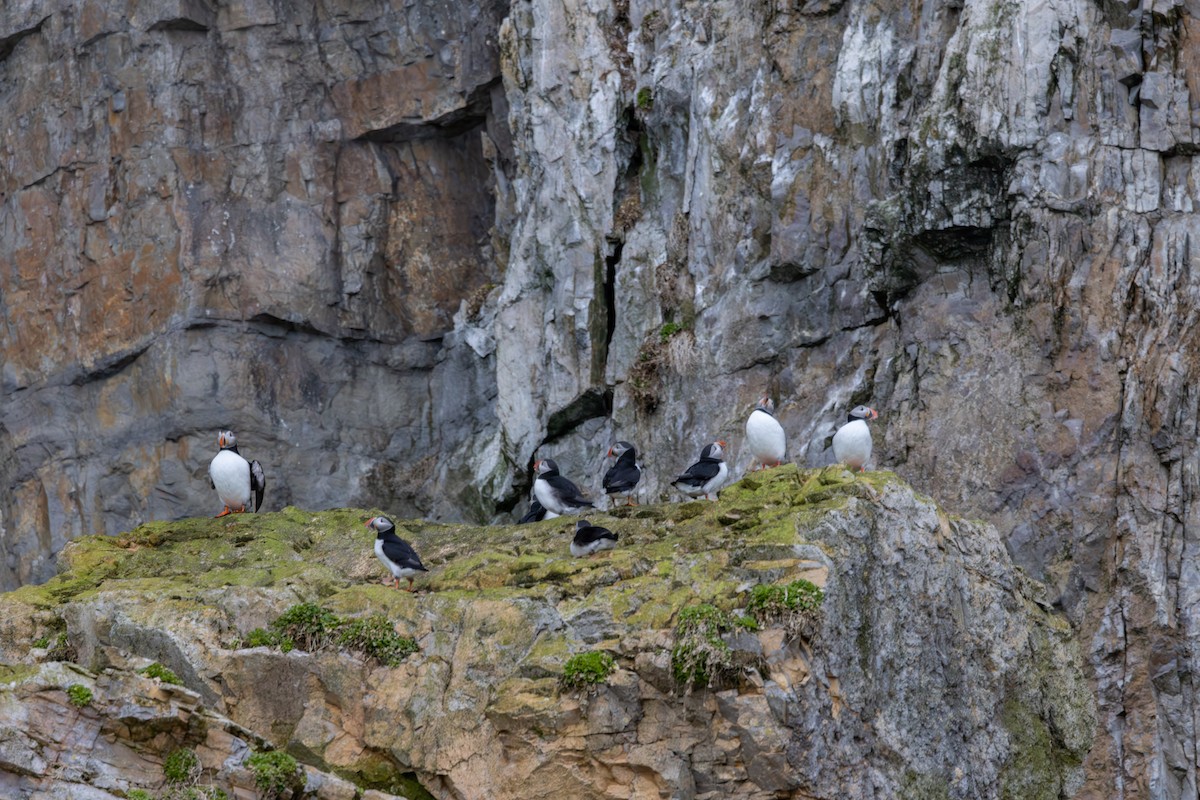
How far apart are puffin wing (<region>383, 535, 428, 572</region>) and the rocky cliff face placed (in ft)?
26.0

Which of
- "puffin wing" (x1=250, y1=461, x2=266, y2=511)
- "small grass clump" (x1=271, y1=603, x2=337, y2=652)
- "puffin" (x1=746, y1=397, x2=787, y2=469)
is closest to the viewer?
"small grass clump" (x1=271, y1=603, x2=337, y2=652)

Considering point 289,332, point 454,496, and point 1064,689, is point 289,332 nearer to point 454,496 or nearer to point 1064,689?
point 454,496

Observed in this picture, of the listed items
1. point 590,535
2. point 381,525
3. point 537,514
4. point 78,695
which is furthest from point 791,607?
point 537,514

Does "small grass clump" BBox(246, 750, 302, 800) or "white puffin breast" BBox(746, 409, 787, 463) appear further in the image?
"white puffin breast" BBox(746, 409, 787, 463)

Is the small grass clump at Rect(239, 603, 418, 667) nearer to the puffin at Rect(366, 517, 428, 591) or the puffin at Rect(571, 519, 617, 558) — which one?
the puffin at Rect(366, 517, 428, 591)

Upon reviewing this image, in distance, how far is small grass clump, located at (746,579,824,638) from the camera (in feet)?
49.3

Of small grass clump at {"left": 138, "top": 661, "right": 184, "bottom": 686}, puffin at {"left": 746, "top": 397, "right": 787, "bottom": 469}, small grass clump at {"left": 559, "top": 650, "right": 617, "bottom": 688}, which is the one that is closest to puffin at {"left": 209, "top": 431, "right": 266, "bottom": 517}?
small grass clump at {"left": 138, "top": 661, "right": 184, "bottom": 686}

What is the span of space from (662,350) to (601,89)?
20.2 feet

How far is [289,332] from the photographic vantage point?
1460 inches

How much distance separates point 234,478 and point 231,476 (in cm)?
5

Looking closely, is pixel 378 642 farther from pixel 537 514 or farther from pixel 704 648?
pixel 537 514

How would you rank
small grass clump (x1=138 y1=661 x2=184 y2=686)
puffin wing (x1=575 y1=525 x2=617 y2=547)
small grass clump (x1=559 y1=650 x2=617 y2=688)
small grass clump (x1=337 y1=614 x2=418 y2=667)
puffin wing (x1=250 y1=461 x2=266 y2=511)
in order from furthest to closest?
puffin wing (x1=250 y1=461 x2=266 y2=511) < puffin wing (x1=575 y1=525 x2=617 y2=547) < small grass clump (x1=337 y1=614 x2=418 y2=667) < small grass clump (x1=559 y1=650 x2=617 y2=688) < small grass clump (x1=138 y1=661 x2=184 y2=686)

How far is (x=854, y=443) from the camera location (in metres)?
19.7

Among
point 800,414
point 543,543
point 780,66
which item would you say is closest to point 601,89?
point 780,66
